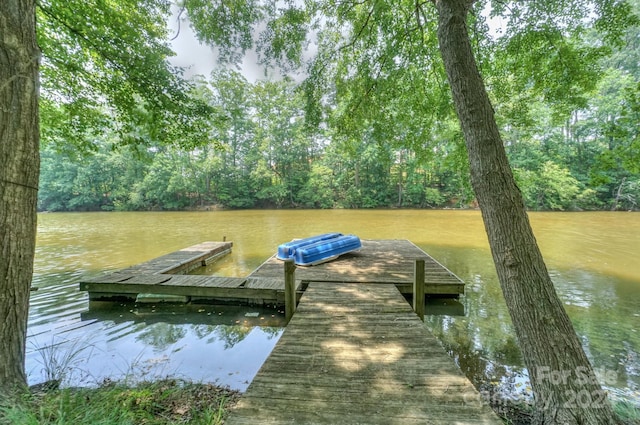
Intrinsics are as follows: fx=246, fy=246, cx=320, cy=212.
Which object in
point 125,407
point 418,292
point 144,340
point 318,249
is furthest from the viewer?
point 318,249

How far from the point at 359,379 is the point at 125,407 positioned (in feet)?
5.77

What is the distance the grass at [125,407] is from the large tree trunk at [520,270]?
8.14ft

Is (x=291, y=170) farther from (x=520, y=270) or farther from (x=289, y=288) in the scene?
(x=520, y=270)

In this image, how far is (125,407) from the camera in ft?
5.89

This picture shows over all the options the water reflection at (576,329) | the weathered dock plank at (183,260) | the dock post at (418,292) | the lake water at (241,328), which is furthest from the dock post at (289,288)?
the weathered dock plank at (183,260)

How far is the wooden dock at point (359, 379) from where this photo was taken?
1.66 m

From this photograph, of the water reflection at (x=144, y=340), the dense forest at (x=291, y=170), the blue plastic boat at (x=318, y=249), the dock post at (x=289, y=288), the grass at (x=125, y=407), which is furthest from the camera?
the dense forest at (x=291, y=170)

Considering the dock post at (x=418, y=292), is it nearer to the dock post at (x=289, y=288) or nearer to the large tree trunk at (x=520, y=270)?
the large tree trunk at (x=520, y=270)

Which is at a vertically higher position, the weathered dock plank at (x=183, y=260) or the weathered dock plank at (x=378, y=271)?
the weathered dock plank at (x=378, y=271)

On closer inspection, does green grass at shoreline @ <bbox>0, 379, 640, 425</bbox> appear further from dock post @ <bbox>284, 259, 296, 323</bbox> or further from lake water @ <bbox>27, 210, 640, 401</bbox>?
dock post @ <bbox>284, 259, 296, 323</bbox>

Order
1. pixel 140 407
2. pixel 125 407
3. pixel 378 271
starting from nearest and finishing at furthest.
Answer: pixel 125 407 < pixel 140 407 < pixel 378 271

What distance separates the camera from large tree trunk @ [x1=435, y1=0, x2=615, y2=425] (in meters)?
1.82

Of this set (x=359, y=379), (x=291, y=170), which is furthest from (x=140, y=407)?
(x=291, y=170)

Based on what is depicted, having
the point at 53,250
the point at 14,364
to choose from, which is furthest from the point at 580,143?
the point at 53,250
